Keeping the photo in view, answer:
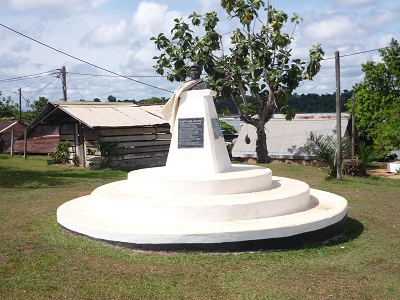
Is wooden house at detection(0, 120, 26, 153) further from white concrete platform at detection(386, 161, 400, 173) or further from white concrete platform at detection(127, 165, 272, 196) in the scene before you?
white concrete platform at detection(127, 165, 272, 196)

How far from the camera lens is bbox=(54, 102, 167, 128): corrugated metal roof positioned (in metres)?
20.2

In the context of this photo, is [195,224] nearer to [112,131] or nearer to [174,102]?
[174,102]

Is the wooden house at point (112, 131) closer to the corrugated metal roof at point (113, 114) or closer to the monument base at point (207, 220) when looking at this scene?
the corrugated metal roof at point (113, 114)

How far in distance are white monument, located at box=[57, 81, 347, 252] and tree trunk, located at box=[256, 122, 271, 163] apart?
1370 centimetres

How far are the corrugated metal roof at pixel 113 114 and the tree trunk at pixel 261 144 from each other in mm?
4712

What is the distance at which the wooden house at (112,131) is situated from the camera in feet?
67.7

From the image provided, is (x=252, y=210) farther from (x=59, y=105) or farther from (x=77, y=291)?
(x=59, y=105)

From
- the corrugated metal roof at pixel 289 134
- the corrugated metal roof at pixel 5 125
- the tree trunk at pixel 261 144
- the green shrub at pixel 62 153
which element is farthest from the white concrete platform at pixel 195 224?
the corrugated metal roof at pixel 5 125

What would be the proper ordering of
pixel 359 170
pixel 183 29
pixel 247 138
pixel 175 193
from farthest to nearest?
pixel 247 138 → pixel 183 29 → pixel 359 170 → pixel 175 193

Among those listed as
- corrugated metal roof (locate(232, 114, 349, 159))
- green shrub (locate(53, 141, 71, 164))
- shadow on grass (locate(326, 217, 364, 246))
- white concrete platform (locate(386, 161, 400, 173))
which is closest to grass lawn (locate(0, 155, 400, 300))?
shadow on grass (locate(326, 217, 364, 246))

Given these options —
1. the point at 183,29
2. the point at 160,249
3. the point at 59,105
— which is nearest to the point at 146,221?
the point at 160,249

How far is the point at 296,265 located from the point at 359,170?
1286 cm

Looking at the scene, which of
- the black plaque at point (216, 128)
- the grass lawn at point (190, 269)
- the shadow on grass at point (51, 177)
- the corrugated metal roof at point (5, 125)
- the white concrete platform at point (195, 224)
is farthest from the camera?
the corrugated metal roof at point (5, 125)

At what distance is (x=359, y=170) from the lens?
1867cm
